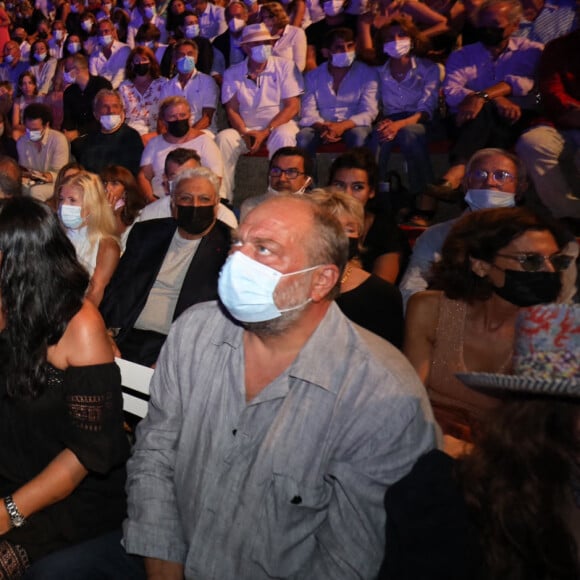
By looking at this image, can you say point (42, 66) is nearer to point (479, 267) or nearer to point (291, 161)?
point (291, 161)

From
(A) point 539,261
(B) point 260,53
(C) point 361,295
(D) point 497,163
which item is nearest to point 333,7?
(B) point 260,53

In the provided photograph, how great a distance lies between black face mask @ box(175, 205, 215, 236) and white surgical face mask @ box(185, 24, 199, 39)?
5.86 metres

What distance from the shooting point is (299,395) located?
1730mm

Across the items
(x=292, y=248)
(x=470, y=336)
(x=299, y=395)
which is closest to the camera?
(x=299, y=395)

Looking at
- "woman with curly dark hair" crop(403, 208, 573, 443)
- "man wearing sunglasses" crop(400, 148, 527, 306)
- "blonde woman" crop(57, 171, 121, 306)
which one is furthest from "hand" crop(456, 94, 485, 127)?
"blonde woman" crop(57, 171, 121, 306)

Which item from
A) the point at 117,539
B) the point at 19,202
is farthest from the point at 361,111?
the point at 117,539

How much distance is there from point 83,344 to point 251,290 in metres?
0.65

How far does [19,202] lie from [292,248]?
3.30ft

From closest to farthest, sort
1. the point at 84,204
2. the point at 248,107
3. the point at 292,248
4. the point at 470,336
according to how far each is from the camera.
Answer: the point at 292,248
the point at 470,336
the point at 84,204
the point at 248,107

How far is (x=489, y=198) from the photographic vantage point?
4.03 meters

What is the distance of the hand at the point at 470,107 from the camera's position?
5.17 m

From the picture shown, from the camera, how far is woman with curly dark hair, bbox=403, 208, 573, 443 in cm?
256

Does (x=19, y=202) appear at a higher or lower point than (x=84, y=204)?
higher

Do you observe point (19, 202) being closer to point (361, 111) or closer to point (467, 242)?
point (467, 242)
